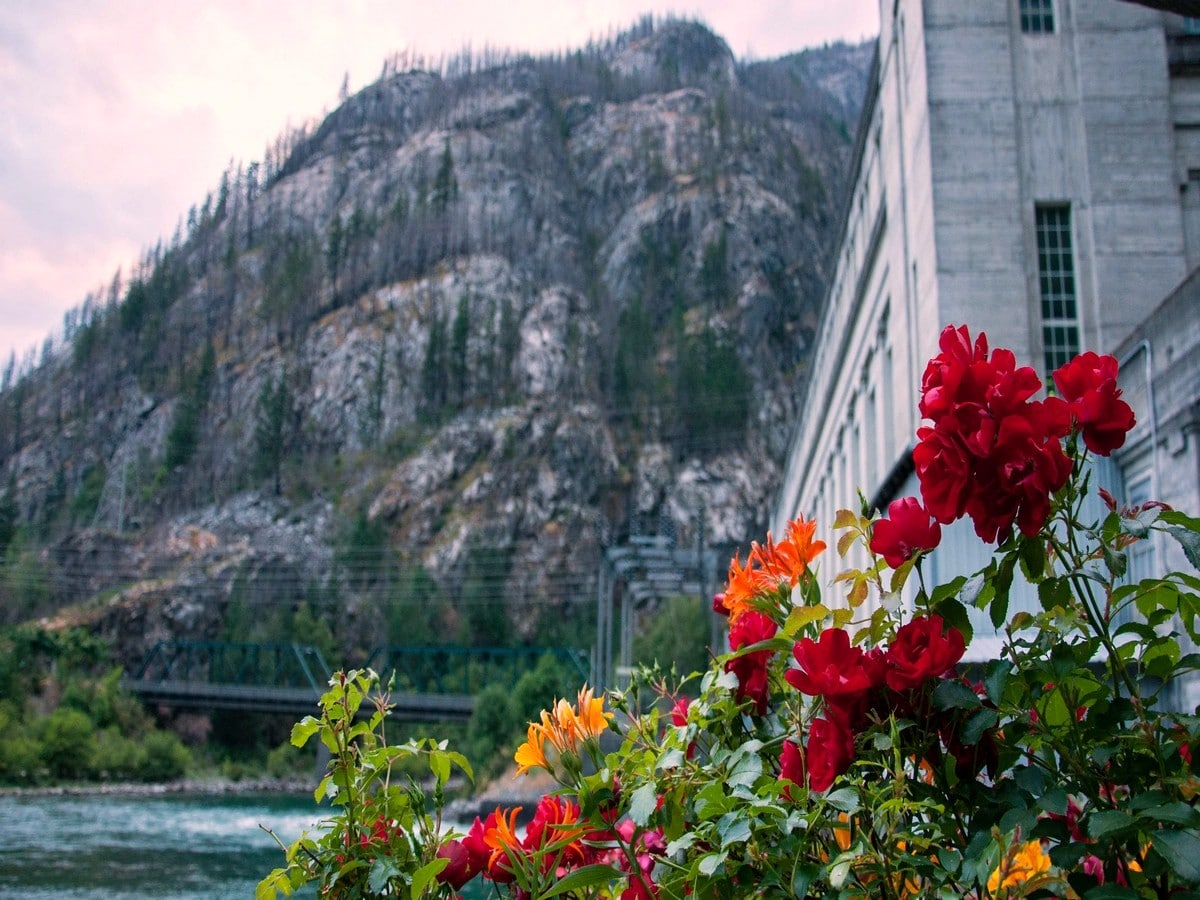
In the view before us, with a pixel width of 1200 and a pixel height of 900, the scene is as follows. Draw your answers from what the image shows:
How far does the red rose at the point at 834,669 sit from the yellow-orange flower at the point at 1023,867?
266mm

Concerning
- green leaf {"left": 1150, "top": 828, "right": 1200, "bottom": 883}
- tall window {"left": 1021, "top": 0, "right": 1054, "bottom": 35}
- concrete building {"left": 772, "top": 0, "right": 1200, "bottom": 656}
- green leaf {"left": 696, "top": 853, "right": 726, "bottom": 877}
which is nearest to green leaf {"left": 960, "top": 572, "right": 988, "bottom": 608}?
green leaf {"left": 1150, "top": 828, "right": 1200, "bottom": 883}

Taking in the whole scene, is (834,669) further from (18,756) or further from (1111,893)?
(18,756)

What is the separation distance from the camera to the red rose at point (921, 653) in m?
1.39

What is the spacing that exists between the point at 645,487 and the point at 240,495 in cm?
3598

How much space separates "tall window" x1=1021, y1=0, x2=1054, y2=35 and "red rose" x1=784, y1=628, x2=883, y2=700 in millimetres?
15323

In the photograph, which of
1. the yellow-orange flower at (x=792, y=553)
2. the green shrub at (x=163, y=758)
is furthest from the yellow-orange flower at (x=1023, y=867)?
the green shrub at (x=163, y=758)

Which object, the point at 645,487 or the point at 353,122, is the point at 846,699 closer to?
the point at 645,487

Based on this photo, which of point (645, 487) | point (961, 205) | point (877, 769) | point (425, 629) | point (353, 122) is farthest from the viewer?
point (353, 122)

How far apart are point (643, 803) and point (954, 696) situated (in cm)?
42

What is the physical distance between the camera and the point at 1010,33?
14.4m

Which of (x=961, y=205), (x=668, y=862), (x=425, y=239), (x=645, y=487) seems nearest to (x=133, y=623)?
(x=645, y=487)

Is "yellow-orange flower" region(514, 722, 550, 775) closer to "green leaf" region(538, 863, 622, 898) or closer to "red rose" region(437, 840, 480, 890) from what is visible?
"green leaf" region(538, 863, 622, 898)

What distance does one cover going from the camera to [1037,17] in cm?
1466

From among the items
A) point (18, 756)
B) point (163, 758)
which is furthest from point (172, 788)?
point (18, 756)
